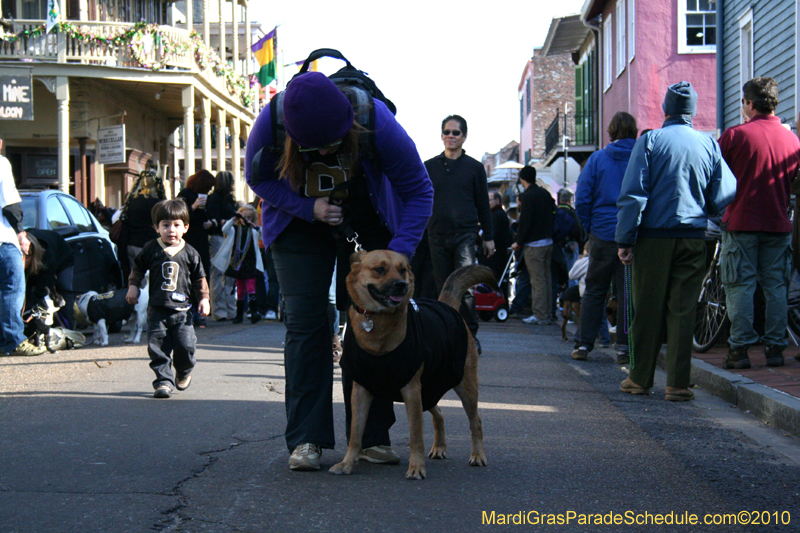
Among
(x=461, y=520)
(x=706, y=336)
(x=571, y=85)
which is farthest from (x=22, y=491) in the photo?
(x=571, y=85)

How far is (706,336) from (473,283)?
465cm

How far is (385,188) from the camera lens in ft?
13.6

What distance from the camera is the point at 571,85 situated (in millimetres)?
54906

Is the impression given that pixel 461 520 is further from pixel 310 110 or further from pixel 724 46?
pixel 724 46

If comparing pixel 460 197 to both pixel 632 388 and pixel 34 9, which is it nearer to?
pixel 632 388

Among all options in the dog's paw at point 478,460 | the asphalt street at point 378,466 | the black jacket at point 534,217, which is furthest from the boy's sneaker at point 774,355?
the black jacket at point 534,217

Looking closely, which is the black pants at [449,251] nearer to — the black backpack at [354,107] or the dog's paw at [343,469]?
the black backpack at [354,107]

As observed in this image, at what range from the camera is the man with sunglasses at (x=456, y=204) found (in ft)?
27.9

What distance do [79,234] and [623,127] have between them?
6.52m

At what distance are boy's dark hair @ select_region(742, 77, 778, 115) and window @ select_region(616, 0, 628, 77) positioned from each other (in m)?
16.9

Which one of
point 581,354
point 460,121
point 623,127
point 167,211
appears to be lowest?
point 581,354

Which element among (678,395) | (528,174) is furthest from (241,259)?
(678,395)

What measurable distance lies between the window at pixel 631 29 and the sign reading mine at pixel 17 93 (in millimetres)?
14039

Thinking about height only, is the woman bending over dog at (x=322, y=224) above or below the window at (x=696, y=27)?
below
